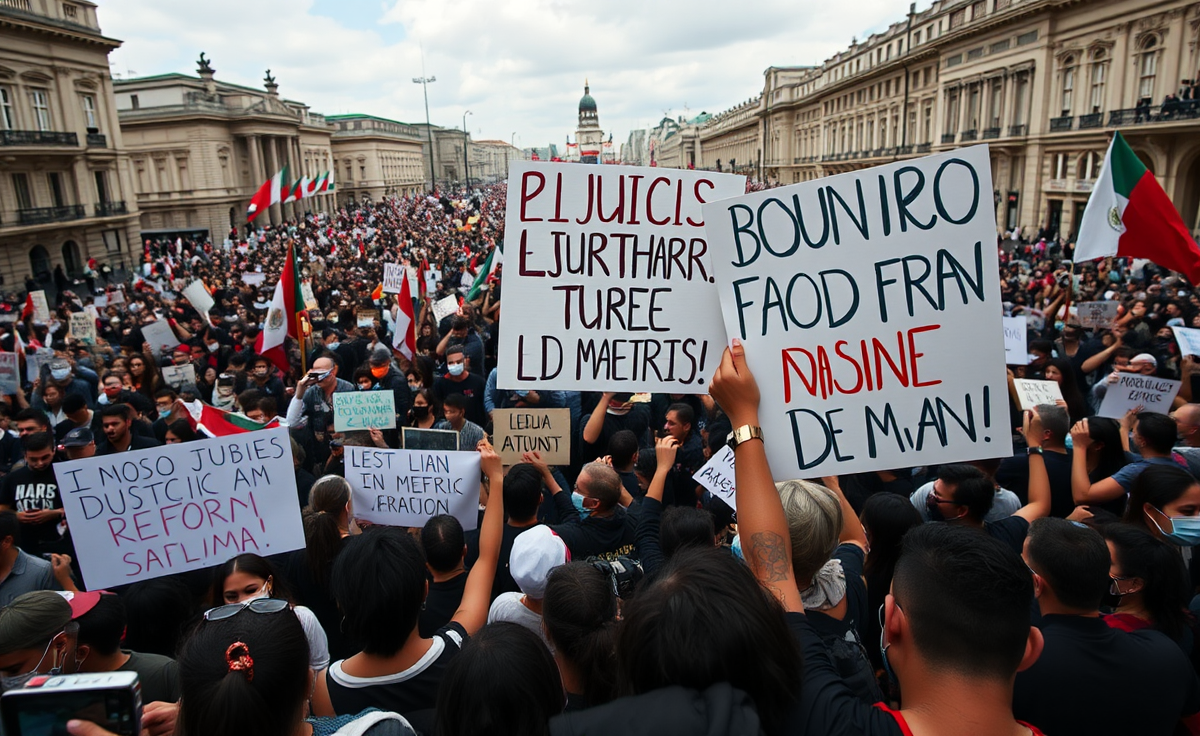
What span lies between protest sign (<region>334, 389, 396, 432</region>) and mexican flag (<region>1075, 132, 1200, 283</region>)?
761cm

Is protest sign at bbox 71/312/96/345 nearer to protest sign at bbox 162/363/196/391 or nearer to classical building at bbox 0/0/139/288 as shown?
protest sign at bbox 162/363/196/391

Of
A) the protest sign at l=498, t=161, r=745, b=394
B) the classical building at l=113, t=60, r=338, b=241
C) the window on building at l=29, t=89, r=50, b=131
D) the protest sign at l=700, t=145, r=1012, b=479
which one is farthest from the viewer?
the classical building at l=113, t=60, r=338, b=241

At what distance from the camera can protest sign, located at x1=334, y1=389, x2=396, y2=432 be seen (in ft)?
19.5

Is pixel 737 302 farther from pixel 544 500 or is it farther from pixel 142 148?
pixel 142 148

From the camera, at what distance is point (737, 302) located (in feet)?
8.16

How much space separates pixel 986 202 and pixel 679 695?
6.39 ft

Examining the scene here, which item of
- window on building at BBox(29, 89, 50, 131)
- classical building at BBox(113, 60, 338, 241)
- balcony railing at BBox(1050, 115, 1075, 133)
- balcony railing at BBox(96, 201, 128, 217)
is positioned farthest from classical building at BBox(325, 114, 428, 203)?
balcony railing at BBox(1050, 115, 1075, 133)

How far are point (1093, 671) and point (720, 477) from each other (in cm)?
185

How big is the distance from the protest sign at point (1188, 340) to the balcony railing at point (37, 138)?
134 feet

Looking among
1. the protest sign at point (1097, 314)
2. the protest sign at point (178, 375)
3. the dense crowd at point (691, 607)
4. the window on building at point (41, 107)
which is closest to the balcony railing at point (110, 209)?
the window on building at point (41, 107)

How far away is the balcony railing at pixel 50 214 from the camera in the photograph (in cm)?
3209

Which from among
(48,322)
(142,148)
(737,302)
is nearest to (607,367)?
(737,302)

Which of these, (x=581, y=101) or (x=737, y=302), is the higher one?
(x=581, y=101)

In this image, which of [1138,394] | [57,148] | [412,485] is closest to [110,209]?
[57,148]
